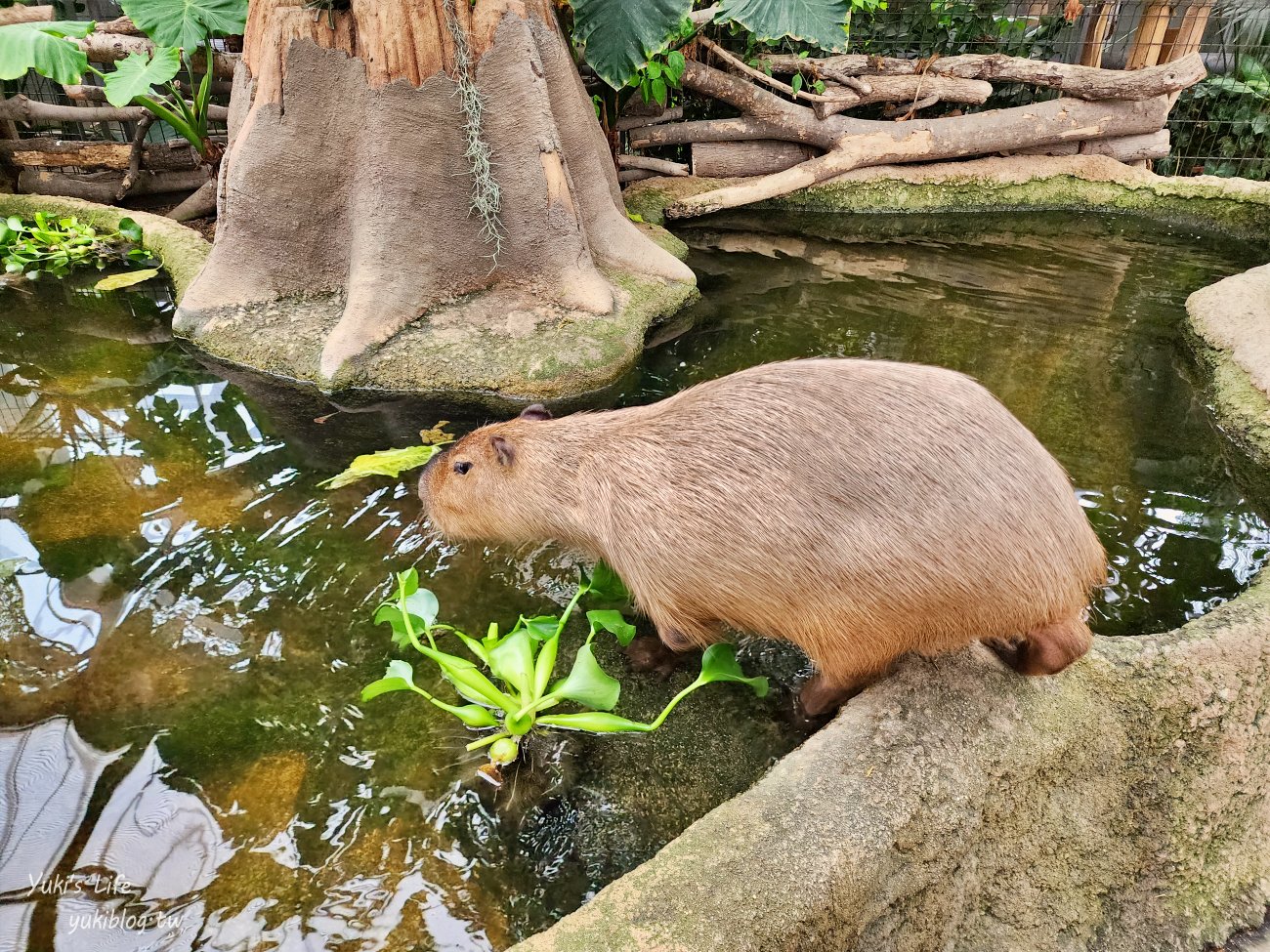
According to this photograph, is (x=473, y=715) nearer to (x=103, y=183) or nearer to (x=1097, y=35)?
(x=103, y=183)

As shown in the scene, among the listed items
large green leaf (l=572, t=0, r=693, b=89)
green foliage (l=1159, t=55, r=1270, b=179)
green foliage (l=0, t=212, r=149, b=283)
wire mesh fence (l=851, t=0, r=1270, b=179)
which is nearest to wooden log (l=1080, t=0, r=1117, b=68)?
wire mesh fence (l=851, t=0, r=1270, b=179)

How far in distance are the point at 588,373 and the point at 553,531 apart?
1.59 m

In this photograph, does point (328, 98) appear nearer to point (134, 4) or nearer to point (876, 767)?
point (134, 4)

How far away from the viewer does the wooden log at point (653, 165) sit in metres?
6.59

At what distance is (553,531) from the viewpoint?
2287mm

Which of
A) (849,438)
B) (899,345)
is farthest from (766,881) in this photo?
(899,345)

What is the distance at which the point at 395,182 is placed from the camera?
12.6 feet

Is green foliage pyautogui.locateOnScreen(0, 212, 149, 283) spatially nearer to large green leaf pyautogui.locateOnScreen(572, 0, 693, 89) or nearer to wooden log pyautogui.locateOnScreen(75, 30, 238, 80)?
wooden log pyautogui.locateOnScreen(75, 30, 238, 80)

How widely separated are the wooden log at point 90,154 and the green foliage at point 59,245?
84 centimetres

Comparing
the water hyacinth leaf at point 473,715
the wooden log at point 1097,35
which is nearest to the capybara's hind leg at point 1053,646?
the water hyacinth leaf at point 473,715


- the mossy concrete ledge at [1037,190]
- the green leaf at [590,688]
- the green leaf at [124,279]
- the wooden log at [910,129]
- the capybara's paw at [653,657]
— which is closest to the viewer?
the green leaf at [590,688]

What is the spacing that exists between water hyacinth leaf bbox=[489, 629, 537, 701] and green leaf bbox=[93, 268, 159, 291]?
13.5 ft

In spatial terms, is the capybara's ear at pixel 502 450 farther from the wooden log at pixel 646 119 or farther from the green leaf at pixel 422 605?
the wooden log at pixel 646 119

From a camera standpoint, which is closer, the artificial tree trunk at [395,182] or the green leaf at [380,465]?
the green leaf at [380,465]
